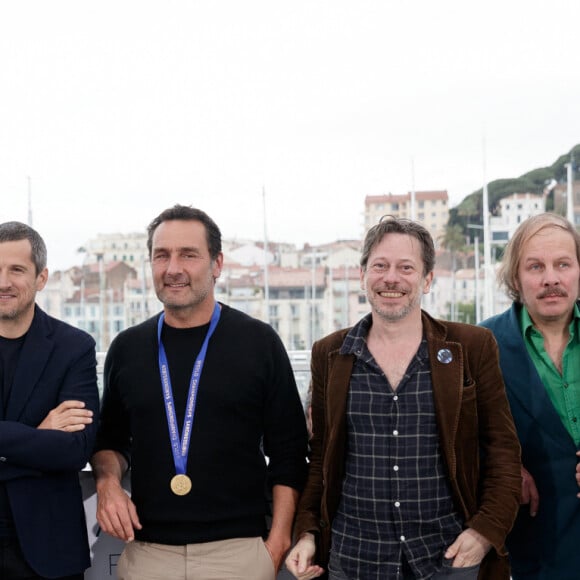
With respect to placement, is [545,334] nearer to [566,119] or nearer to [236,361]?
[236,361]

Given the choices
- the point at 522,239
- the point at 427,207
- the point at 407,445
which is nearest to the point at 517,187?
the point at 427,207

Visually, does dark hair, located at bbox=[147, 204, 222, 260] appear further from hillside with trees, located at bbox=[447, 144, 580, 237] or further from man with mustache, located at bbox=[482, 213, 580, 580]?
hillside with trees, located at bbox=[447, 144, 580, 237]

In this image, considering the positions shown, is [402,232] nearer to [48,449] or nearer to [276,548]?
[276,548]

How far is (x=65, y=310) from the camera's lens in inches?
1692

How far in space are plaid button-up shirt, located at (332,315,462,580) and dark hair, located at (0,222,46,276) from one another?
39.2 inches

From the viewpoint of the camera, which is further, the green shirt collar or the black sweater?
the green shirt collar

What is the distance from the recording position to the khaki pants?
2.11m

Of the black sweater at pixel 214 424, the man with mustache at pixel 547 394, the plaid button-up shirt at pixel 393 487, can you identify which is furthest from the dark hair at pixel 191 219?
the man with mustache at pixel 547 394

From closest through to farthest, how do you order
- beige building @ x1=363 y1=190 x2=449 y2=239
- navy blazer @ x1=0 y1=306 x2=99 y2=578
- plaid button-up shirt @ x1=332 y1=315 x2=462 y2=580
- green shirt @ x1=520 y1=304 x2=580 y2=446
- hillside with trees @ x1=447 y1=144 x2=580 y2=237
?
1. plaid button-up shirt @ x1=332 y1=315 x2=462 y2=580
2. navy blazer @ x1=0 y1=306 x2=99 y2=578
3. green shirt @ x1=520 y1=304 x2=580 y2=446
4. hillside with trees @ x1=447 y1=144 x2=580 y2=237
5. beige building @ x1=363 y1=190 x2=449 y2=239

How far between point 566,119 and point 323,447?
4588 centimetres

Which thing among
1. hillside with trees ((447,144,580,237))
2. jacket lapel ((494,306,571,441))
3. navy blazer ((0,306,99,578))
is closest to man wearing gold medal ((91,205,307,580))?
navy blazer ((0,306,99,578))

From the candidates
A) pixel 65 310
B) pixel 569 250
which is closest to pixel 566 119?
pixel 65 310

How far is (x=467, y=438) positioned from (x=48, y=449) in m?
1.13

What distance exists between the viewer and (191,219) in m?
2.33
